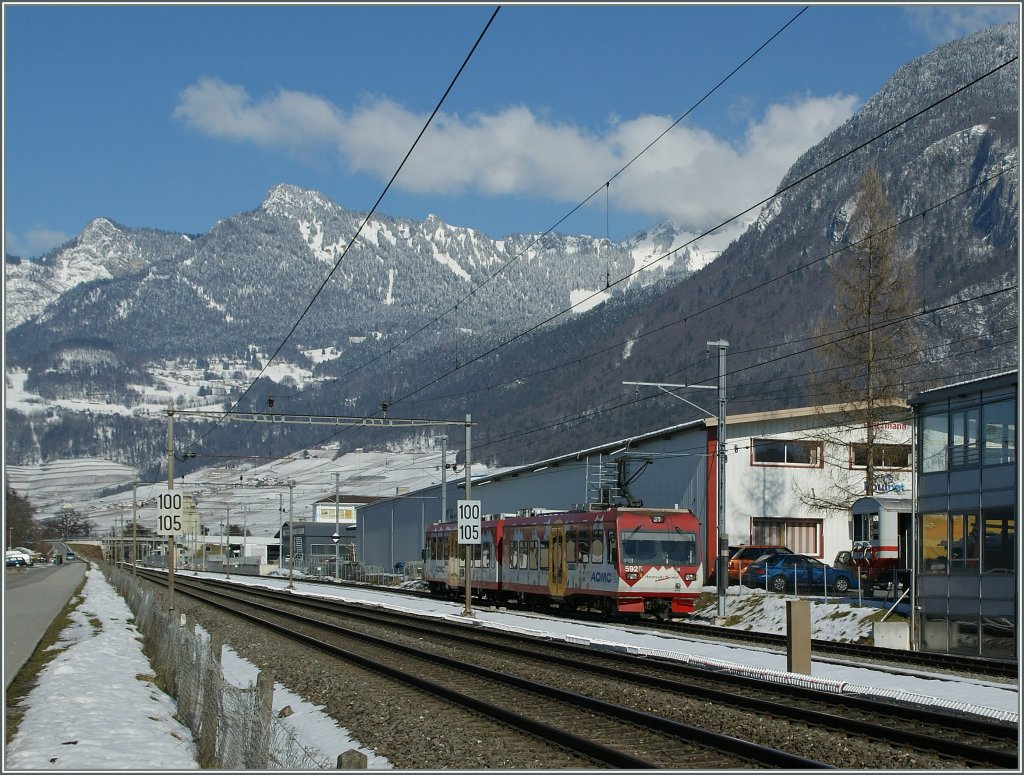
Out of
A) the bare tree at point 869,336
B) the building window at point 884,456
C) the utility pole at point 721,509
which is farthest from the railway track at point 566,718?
the building window at point 884,456

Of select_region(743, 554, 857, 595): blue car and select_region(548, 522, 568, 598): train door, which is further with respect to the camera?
select_region(743, 554, 857, 595): blue car

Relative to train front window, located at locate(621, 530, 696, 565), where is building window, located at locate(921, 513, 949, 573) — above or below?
above

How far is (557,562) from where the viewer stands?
136ft

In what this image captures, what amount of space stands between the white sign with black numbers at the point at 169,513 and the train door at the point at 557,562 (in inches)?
521

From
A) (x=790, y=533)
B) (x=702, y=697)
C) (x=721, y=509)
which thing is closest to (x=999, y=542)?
(x=702, y=697)

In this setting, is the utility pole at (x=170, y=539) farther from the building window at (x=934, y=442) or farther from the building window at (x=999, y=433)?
the building window at (x=999, y=433)

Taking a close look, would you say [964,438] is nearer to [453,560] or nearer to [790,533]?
[453,560]

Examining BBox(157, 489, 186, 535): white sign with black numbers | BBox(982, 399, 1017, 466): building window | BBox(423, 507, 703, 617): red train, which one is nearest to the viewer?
BBox(982, 399, 1017, 466): building window

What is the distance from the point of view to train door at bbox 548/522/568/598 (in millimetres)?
41000

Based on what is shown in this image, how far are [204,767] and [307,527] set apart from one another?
143287 millimetres

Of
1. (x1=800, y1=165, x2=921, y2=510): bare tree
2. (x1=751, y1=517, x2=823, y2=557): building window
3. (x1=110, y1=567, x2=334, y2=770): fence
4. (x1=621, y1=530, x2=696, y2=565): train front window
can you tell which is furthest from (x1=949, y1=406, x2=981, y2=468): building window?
(x1=751, y1=517, x2=823, y2=557): building window

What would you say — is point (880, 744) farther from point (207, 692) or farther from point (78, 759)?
point (78, 759)

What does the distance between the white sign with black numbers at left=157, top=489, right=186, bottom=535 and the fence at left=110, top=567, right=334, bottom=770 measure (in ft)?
42.8

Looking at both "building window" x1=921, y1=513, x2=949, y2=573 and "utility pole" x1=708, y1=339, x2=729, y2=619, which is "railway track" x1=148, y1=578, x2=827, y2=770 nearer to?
"building window" x1=921, y1=513, x2=949, y2=573
